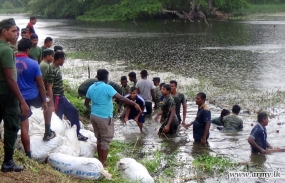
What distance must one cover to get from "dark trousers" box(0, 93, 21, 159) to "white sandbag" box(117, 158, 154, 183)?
1637 mm

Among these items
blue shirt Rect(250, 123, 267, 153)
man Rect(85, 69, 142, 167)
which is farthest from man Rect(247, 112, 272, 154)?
man Rect(85, 69, 142, 167)

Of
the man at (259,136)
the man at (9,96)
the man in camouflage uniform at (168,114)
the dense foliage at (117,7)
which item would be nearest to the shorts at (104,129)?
the man at (9,96)

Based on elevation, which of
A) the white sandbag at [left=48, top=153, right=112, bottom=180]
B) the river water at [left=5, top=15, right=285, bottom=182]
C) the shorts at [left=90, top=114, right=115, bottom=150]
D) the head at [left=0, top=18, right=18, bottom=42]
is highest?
the head at [left=0, top=18, right=18, bottom=42]

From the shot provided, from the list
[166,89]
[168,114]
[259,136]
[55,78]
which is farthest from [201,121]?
[55,78]

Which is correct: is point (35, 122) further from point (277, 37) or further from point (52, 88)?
point (277, 37)

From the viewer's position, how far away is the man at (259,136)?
23.7 ft

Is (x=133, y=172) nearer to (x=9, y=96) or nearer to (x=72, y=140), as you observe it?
(x=72, y=140)

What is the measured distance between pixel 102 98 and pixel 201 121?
104 inches

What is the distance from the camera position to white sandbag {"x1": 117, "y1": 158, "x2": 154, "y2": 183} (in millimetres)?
5520

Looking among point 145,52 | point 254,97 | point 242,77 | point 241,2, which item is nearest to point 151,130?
point 254,97

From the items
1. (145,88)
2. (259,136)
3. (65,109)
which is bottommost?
(259,136)

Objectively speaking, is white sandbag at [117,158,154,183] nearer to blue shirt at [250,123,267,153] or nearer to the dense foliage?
blue shirt at [250,123,267,153]

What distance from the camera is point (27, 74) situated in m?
5.39

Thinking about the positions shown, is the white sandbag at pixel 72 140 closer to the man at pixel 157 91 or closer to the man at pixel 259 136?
the man at pixel 259 136
